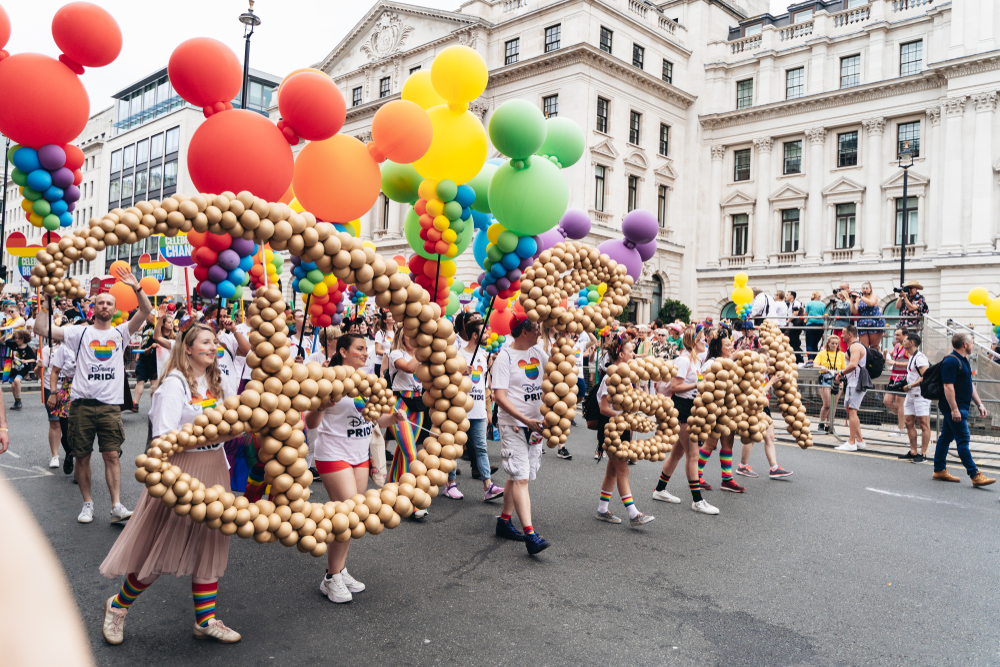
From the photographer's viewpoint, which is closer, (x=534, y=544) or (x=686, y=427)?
(x=534, y=544)

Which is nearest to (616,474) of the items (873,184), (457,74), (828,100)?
(457,74)

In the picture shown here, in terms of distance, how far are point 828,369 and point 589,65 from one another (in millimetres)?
23613

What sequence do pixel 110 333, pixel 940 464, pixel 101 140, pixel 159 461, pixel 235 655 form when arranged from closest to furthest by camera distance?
1. pixel 159 461
2. pixel 235 655
3. pixel 110 333
4. pixel 940 464
5. pixel 101 140

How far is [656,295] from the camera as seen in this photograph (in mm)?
36906

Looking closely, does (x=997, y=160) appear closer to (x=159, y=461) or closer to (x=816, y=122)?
(x=816, y=122)

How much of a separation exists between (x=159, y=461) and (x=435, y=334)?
1.53 meters

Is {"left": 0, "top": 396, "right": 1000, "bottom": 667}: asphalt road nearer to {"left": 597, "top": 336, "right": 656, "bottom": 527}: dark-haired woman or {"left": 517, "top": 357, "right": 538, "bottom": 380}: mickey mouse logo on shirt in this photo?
{"left": 597, "top": 336, "right": 656, "bottom": 527}: dark-haired woman

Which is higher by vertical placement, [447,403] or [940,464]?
[447,403]

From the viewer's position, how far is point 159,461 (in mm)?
3275

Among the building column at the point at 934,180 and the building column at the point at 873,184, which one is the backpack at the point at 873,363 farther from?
the building column at the point at 873,184

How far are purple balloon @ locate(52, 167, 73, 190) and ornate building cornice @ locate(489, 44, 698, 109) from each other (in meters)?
30.2

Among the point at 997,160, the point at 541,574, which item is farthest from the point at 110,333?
the point at 997,160

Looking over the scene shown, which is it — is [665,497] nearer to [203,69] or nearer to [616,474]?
[616,474]

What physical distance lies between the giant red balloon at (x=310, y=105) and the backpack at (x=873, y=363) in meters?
11.5
